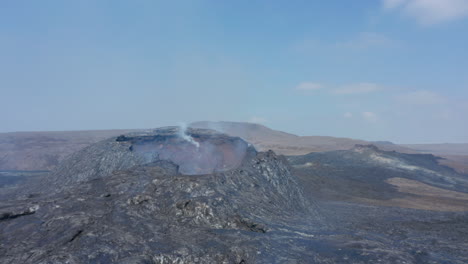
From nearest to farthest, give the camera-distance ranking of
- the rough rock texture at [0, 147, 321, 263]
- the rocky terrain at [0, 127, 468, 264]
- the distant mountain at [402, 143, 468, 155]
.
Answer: the rough rock texture at [0, 147, 321, 263] < the rocky terrain at [0, 127, 468, 264] < the distant mountain at [402, 143, 468, 155]

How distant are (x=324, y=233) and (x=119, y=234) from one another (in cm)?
383

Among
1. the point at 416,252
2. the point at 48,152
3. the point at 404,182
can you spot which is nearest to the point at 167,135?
the point at 416,252

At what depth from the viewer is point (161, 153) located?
14.2 meters

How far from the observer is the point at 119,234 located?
5.27 metres

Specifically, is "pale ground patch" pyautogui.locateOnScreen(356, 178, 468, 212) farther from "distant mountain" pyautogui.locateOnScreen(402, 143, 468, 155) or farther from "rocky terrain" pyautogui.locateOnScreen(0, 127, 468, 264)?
"distant mountain" pyautogui.locateOnScreen(402, 143, 468, 155)

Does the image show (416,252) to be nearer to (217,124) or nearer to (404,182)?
(404,182)

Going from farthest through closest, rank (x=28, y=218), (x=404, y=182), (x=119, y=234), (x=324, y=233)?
1. (x=404, y=182)
2. (x=324, y=233)
3. (x=28, y=218)
4. (x=119, y=234)

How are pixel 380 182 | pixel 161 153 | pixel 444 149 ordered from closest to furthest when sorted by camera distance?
1. pixel 161 153
2. pixel 380 182
3. pixel 444 149

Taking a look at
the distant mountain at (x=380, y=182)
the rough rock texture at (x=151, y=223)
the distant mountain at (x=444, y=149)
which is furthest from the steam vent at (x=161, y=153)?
the distant mountain at (x=444, y=149)

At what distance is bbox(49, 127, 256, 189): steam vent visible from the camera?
39.2 ft

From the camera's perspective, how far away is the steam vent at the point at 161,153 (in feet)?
39.2

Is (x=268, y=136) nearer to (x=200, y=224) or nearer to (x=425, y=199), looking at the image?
(x=425, y=199)

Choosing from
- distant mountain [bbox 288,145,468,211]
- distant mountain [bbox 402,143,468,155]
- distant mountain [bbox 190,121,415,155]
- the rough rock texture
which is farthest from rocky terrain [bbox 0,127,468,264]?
distant mountain [bbox 402,143,468,155]

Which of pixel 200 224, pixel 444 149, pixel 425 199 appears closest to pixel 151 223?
pixel 200 224
